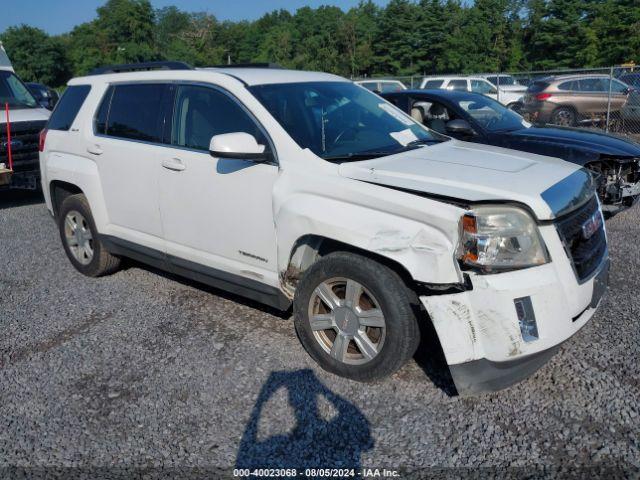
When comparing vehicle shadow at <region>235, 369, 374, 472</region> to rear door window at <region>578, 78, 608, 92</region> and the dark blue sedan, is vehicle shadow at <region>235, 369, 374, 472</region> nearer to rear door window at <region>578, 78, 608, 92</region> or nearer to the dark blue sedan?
the dark blue sedan

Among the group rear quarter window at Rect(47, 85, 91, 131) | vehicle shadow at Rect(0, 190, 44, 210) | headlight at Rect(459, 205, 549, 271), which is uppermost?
rear quarter window at Rect(47, 85, 91, 131)

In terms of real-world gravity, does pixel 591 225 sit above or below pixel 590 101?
above

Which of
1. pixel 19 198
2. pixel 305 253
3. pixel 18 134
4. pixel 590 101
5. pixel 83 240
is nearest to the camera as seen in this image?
pixel 305 253

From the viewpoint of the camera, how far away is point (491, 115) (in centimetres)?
796

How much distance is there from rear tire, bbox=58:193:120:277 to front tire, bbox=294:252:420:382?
255 centimetres

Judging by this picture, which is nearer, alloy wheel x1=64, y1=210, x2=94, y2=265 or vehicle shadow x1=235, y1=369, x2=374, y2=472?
vehicle shadow x1=235, y1=369, x2=374, y2=472

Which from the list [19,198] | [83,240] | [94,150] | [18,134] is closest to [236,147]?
[94,150]

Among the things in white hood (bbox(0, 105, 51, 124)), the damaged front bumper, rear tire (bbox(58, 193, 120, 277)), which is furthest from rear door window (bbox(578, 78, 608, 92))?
the damaged front bumper

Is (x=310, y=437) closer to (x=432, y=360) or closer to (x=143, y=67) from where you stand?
(x=432, y=360)

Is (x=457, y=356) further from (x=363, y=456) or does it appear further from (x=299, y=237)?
(x=299, y=237)

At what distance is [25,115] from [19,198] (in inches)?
69.2

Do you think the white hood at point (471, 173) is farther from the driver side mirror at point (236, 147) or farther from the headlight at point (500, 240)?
the driver side mirror at point (236, 147)

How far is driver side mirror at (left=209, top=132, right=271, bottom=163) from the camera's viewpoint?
3.70 meters

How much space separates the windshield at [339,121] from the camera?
398 cm
